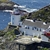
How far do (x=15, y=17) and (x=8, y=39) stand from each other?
419 cm

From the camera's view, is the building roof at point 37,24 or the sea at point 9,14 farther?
the sea at point 9,14

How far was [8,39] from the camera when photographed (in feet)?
106

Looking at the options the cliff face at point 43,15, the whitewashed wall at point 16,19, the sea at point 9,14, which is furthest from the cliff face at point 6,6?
the whitewashed wall at point 16,19

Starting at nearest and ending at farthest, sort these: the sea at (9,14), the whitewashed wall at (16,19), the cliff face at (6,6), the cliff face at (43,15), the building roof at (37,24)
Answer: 1. the building roof at (37,24)
2. the cliff face at (43,15)
3. the whitewashed wall at (16,19)
4. the sea at (9,14)
5. the cliff face at (6,6)

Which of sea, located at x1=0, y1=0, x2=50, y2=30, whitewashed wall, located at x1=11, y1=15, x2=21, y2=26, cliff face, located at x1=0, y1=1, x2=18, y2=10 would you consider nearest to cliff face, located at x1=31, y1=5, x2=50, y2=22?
whitewashed wall, located at x1=11, y1=15, x2=21, y2=26

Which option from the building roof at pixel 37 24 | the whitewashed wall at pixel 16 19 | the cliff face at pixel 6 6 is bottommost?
the cliff face at pixel 6 6

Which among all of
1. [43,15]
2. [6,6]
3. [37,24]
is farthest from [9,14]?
[37,24]

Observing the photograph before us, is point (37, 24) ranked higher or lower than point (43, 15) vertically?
higher

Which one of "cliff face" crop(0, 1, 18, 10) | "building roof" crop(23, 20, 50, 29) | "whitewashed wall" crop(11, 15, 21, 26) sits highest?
"building roof" crop(23, 20, 50, 29)

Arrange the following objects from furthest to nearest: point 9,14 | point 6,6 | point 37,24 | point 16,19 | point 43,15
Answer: point 6,6
point 9,14
point 43,15
point 16,19
point 37,24

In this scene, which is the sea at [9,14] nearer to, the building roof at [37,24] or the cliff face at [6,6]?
the cliff face at [6,6]

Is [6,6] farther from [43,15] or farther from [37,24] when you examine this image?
[37,24]

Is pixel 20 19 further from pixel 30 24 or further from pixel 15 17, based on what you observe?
pixel 30 24

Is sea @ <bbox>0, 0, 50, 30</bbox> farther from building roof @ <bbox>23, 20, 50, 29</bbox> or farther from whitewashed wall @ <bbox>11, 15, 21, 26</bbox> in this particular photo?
building roof @ <bbox>23, 20, 50, 29</bbox>
